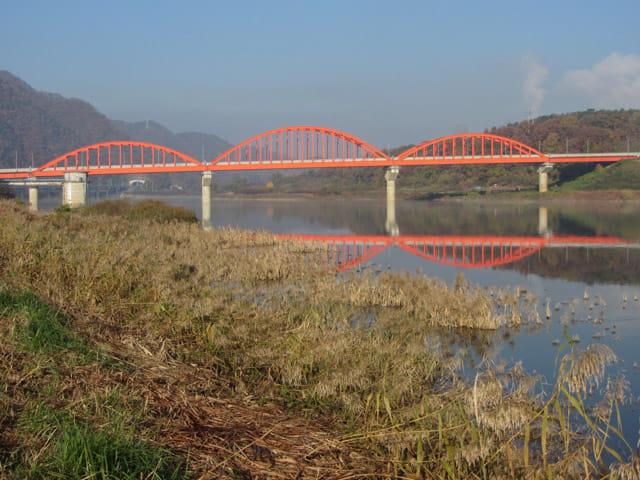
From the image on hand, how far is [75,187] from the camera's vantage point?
6656cm

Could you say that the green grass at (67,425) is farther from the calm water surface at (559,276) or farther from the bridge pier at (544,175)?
the bridge pier at (544,175)

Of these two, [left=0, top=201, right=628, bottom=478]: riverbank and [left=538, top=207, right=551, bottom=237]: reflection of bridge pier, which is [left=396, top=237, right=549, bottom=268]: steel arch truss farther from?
[left=0, top=201, right=628, bottom=478]: riverbank

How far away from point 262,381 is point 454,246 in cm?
2013

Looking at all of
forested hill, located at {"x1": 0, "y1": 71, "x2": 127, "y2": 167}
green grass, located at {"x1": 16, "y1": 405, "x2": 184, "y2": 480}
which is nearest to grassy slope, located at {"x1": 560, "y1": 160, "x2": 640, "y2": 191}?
green grass, located at {"x1": 16, "y1": 405, "x2": 184, "y2": 480}

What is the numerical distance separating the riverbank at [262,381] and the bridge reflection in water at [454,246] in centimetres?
825

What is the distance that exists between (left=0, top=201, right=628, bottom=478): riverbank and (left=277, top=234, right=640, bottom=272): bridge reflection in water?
27.1 ft

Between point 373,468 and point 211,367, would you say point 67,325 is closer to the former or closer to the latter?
point 211,367

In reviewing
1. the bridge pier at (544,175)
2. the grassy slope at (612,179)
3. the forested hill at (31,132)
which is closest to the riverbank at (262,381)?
the grassy slope at (612,179)

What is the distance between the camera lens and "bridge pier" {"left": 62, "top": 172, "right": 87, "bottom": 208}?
2564 inches

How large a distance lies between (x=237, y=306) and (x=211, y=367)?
2870 mm

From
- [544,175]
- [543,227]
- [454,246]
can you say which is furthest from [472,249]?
[544,175]

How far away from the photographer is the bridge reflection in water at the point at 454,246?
20578 mm

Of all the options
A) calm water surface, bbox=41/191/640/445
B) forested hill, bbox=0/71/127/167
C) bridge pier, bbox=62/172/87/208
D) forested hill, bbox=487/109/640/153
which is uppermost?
forested hill, bbox=0/71/127/167

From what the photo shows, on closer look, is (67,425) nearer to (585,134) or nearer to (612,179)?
(612,179)
